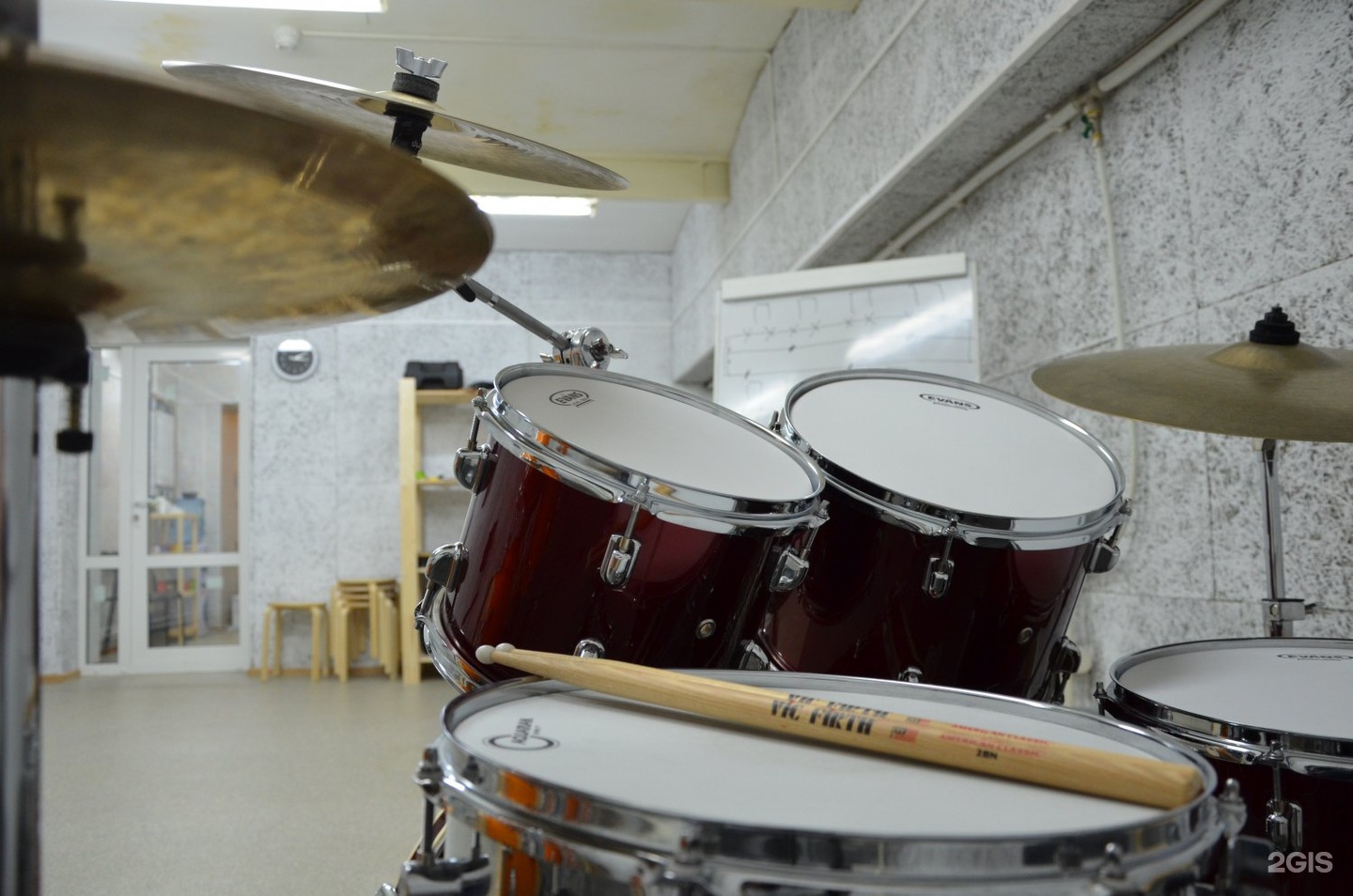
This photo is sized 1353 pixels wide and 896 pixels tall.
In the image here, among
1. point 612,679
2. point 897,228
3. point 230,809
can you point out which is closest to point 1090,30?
point 897,228

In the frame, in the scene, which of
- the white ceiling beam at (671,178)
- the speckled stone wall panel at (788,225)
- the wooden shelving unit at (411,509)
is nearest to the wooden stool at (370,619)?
the wooden shelving unit at (411,509)

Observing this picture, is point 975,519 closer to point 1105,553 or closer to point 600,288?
point 1105,553

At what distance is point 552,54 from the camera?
478 centimetres

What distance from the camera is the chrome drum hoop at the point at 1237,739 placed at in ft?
2.98

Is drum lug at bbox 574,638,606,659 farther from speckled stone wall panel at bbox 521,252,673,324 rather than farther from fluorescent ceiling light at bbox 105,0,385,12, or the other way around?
speckled stone wall panel at bbox 521,252,673,324

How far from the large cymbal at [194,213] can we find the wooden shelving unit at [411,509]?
6111mm

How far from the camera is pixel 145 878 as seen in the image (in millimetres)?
2445

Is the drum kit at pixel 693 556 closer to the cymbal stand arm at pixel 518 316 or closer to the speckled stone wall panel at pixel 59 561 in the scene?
the cymbal stand arm at pixel 518 316

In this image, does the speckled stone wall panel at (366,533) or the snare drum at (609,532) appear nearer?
the snare drum at (609,532)

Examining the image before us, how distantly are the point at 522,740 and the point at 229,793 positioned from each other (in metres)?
3.03

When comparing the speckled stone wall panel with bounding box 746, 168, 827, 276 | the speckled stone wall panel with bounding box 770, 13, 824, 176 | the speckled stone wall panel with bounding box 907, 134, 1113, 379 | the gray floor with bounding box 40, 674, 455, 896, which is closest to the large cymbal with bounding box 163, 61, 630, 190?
the speckled stone wall panel with bounding box 907, 134, 1113, 379

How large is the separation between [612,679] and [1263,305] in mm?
1725

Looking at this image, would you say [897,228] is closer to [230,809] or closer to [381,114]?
[381,114]

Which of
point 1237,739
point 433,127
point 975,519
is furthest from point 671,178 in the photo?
point 1237,739
